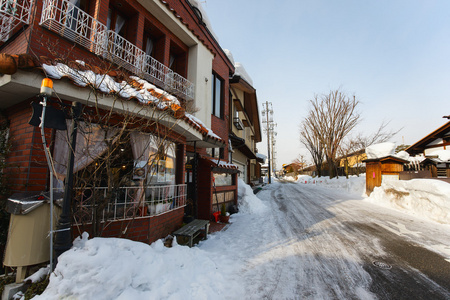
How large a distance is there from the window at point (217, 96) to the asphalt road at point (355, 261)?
20.3 ft

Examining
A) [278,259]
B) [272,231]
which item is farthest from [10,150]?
[272,231]

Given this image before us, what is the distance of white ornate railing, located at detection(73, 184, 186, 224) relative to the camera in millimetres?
3205

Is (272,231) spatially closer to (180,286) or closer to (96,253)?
(180,286)

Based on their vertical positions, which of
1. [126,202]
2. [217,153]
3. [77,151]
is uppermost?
[217,153]

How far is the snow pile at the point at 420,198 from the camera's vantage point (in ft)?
23.6

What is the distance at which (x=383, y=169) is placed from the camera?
12.2 m

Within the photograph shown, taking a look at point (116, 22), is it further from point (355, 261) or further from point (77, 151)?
→ point (355, 261)

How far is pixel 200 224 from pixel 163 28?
7003mm

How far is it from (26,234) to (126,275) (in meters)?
1.57

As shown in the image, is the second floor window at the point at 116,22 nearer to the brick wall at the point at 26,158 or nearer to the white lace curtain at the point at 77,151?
the brick wall at the point at 26,158

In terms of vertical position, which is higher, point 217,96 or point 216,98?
point 217,96

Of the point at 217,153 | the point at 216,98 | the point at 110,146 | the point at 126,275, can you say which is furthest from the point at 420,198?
the point at 110,146

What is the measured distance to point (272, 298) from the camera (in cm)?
296

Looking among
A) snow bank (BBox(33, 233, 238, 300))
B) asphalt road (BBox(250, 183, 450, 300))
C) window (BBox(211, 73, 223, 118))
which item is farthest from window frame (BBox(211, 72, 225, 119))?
snow bank (BBox(33, 233, 238, 300))
